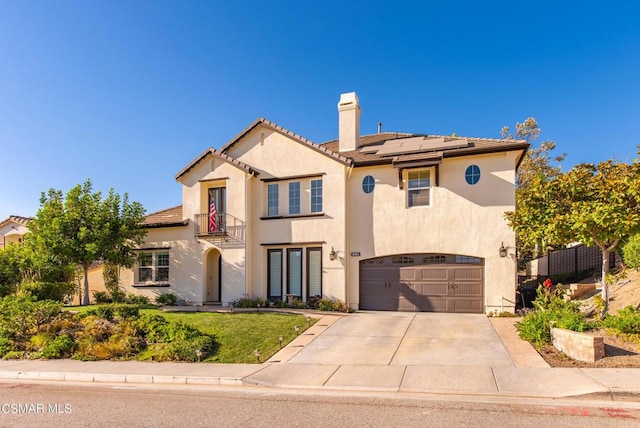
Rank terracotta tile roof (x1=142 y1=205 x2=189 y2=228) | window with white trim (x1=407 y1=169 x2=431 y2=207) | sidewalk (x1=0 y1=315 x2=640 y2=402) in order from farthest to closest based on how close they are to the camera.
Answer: terracotta tile roof (x1=142 y1=205 x2=189 y2=228)
window with white trim (x1=407 y1=169 x2=431 y2=207)
sidewalk (x1=0 y1=315 x2=640 y2=402)

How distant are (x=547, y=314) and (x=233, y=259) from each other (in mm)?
11915

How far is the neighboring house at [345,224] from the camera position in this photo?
15281 mm

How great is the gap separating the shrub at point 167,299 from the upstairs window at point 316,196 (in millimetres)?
7449

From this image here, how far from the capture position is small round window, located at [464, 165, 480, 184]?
15.4 meters

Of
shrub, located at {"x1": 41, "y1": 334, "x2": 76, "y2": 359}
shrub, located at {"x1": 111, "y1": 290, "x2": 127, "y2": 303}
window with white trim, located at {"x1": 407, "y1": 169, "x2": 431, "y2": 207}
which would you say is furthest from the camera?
shrub, located at {"x1": 111, "y1": 290, "x2": 127, "y2": 303}

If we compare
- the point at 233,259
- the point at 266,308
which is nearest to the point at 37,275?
the point at 233,259

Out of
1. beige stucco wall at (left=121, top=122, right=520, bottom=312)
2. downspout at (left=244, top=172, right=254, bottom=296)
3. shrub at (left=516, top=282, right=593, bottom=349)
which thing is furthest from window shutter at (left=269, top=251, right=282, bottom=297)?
shrub at (left=516, top=282, right=593, bottom=349)

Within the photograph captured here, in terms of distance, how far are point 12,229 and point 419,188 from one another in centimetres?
2773

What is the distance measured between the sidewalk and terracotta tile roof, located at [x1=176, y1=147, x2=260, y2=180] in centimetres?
917

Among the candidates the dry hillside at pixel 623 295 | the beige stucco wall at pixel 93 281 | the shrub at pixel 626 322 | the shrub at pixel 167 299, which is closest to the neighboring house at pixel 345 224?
the shrub at pixel 167 299

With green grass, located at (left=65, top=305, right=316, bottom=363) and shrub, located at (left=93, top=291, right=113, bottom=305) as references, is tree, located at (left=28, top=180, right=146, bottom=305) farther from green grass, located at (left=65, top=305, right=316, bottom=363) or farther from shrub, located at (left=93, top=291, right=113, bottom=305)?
green grass, located at (left=65, top=305, right=316, bottom=363)

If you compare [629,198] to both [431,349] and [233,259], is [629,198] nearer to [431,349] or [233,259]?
[431,349]

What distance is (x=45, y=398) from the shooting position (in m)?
7.52

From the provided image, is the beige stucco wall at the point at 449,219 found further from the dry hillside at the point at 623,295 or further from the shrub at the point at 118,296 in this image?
the shrub at the point at 118,296
